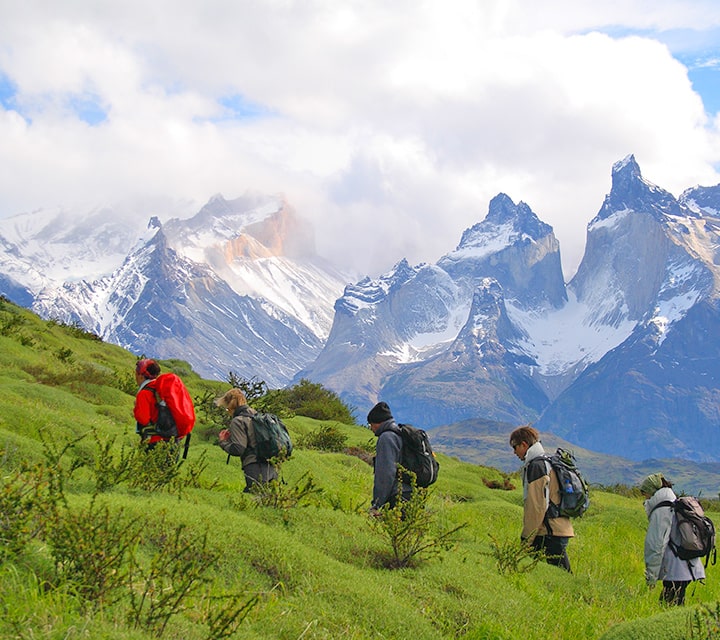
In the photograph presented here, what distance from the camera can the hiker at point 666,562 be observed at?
11938 millimetres

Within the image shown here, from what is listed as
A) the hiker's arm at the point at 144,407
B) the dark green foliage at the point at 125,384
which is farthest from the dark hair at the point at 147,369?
the dark green foliage at the point at 125,384

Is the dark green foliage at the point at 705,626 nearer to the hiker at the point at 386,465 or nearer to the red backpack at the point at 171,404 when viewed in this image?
the hiker at the point at 386,465

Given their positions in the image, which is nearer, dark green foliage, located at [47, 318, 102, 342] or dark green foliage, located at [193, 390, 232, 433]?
dark green foliage, located at [193, 390, 232, 433]

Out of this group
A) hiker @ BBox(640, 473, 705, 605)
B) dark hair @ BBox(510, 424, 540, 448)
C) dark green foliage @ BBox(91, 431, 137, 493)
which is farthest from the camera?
dark hair @ BBox(510, 424, 540, 448)

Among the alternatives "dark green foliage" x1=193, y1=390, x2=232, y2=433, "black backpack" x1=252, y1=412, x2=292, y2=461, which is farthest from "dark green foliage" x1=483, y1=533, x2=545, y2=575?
"dark green foliage" x1=193, y1=390, x2=232, y2=433

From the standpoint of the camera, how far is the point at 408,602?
9.16 m

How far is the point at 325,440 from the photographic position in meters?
24.7

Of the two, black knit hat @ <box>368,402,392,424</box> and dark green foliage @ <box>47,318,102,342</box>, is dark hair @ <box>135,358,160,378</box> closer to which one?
black knit hat @ <box>368,402,392,424</box>

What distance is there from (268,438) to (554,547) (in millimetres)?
5115

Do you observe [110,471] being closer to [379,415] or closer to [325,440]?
[379,415]

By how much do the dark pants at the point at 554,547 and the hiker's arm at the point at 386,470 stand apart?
2.64m

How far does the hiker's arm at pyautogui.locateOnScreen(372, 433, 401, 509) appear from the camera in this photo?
1284 cm

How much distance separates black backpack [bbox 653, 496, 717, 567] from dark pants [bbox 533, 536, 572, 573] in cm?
192

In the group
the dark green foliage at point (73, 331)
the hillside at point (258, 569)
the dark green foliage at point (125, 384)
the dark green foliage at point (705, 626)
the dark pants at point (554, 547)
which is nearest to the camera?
the hillside at point (258, 569)
